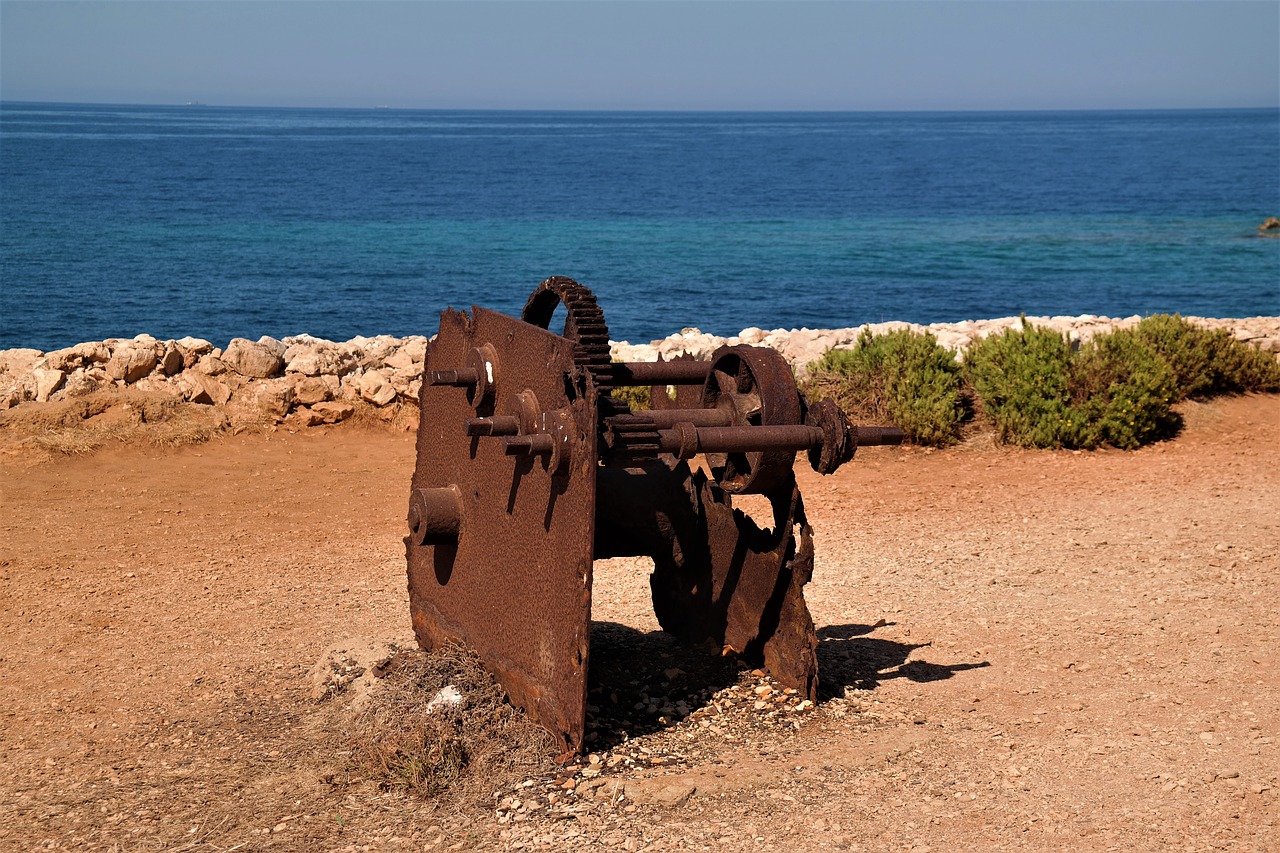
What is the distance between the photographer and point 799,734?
510cm

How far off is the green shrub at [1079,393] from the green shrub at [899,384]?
40 centimetres

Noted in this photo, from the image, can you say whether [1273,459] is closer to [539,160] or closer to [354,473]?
[354,473]

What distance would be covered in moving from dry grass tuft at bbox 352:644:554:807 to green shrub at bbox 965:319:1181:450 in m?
6.83

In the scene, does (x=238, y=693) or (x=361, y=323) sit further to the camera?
(x=361, y=323)

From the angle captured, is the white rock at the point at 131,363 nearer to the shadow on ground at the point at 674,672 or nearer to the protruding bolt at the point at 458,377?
the shadow on ground at the point at 674,672

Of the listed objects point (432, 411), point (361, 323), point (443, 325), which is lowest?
point (361, 323)

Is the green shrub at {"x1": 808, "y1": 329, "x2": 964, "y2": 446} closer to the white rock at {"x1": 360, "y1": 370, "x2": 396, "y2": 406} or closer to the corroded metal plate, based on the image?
the white rock at {"x1": 360, "y1": 370, "x2": 396, "y2": 406}

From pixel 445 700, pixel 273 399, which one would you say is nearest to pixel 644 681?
Result: pixel 445 700

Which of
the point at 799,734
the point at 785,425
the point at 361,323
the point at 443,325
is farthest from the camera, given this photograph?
the point at 361,323

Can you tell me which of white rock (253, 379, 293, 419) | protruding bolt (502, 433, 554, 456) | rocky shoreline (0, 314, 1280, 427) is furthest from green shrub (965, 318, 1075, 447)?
protruding bolt (502, 433, 554, 456)

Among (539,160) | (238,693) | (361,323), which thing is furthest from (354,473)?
(539,160)

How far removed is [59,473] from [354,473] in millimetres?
2250

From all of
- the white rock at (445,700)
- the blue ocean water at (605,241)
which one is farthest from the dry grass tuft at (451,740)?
the blue ocean water at (605,241)

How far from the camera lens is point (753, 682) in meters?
5.57
